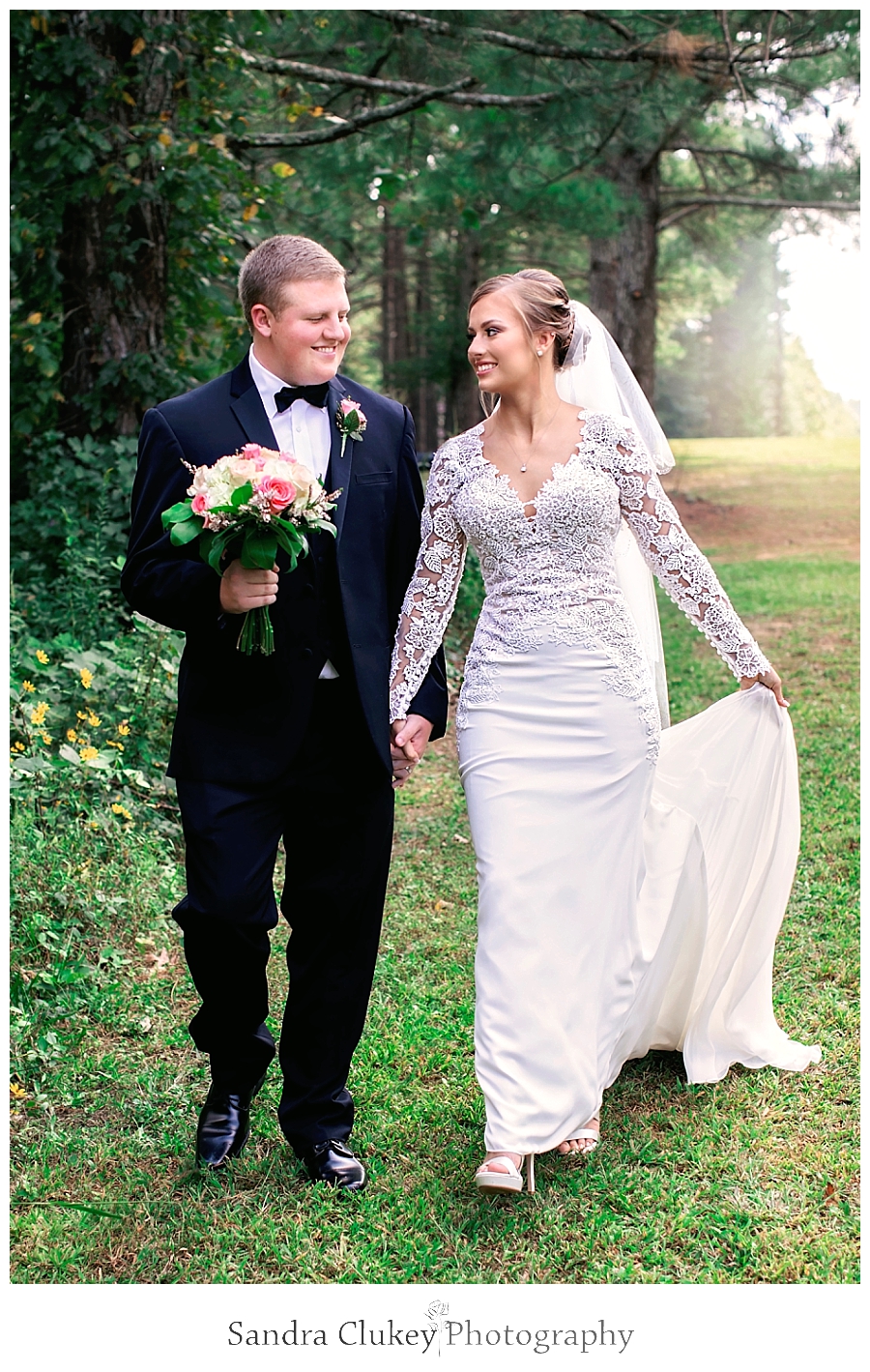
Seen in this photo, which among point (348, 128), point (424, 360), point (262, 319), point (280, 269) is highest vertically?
point (424, 360)

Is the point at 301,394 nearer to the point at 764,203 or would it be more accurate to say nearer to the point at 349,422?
the point at 349,422

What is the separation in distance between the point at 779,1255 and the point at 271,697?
1958 millimetres

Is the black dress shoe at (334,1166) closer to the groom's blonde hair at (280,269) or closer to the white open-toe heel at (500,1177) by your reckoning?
the white open-toe heel at (500,1177)

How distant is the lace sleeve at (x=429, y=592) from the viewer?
3.73 m

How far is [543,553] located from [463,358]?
15271mm

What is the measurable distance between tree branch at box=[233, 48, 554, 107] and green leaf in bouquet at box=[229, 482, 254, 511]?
23.3ft

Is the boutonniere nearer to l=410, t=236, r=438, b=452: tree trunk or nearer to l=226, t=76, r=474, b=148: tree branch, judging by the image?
l=226, t=76, r=474, b=148: tree branch

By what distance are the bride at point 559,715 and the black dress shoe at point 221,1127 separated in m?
0.76

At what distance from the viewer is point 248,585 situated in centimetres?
302

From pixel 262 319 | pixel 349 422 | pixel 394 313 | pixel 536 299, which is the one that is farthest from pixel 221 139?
pixel 394 313

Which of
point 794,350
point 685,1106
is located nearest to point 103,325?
point 685,1106

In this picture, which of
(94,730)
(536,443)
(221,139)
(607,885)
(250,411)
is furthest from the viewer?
(221,139)

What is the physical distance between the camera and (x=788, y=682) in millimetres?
10141
